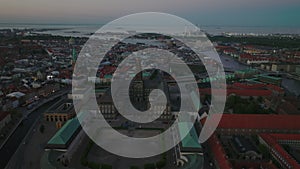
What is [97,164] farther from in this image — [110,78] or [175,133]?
[110,78]

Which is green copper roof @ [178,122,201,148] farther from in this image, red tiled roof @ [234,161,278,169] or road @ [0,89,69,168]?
road @ [0,89,69,168]

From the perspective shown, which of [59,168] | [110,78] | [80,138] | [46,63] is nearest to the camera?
[59,168]

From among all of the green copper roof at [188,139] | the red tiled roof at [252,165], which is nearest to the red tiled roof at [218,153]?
the red tiled roof at [252,165]

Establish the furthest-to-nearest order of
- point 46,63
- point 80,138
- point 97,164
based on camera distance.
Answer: point 46,63
point 80,138
point 97,164

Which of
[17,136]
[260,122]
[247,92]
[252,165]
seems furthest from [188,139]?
[247,92]

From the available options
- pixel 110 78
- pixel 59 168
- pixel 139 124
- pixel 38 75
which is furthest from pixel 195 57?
pixel 59 168

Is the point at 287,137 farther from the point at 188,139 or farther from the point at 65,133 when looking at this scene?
the point at 65,133

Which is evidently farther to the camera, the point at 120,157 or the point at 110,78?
the point at 110,78
